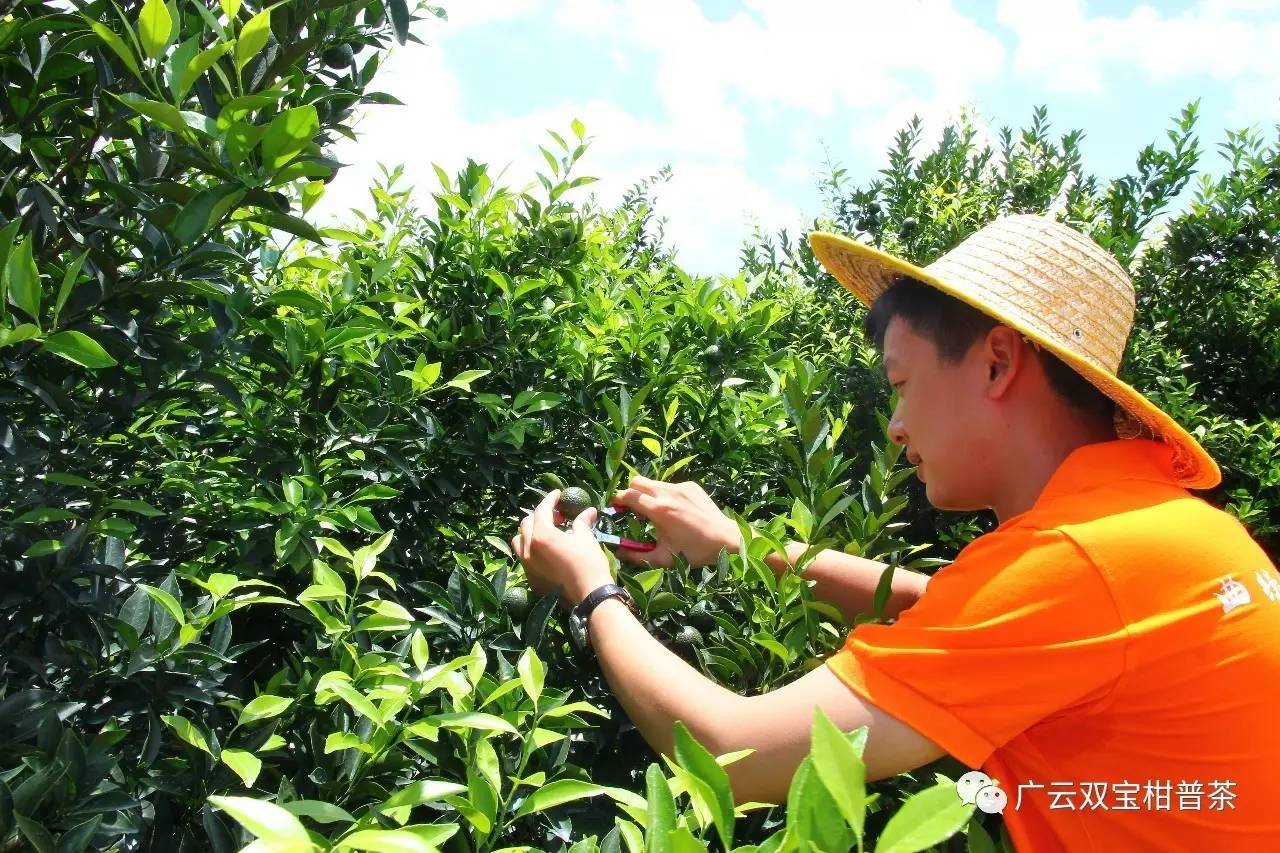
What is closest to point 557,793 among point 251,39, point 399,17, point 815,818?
point 815,818

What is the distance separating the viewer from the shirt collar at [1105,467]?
166 cm

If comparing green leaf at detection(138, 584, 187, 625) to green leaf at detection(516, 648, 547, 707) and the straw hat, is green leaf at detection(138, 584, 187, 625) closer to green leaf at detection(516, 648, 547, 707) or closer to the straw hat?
green leaf at detection(516, 648, 547, 707)

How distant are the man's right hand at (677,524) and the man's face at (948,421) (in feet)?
1.54

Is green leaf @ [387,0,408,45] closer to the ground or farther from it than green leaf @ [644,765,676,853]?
farther from it

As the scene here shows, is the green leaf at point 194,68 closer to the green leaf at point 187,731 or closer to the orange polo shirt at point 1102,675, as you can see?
the green leaf at point 187,731

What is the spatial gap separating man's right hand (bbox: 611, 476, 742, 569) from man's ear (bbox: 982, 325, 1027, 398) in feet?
2.10

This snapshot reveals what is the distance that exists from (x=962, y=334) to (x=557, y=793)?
1.13 metres

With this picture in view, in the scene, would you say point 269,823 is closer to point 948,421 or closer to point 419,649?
point 419,649

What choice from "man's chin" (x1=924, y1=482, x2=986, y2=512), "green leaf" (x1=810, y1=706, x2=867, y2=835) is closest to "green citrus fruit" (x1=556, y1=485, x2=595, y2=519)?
"man's chin" (x1=924, y1=482, x2=986, y2=512)

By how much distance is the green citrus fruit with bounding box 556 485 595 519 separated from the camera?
2.07 metres

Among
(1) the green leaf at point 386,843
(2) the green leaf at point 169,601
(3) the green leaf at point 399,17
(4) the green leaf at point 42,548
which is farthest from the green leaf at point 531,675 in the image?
(3) the green leaf at point 399,17

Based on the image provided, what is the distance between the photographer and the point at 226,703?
61.4 inches

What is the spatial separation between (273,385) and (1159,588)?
1.84m

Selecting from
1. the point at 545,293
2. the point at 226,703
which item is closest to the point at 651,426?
the point at 545,293
